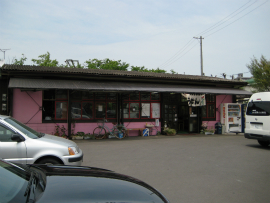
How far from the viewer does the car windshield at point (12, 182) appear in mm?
2062

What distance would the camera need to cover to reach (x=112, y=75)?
14148 millimetres

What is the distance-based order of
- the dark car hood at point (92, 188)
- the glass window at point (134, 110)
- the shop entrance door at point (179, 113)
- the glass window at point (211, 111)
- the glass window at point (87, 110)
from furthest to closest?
1. the glass window at point (211, 111)
2. the shop entrance door at point (179, 113)
3. the glass window at point (134, 110)
4. the glass window at point (87, 110)
5. the dark car hood at point (92, 188)

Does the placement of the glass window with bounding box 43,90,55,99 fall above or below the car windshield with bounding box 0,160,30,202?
above

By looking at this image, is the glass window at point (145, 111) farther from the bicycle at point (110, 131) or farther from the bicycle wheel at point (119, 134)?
the bicycle wheel at point (119, 134)

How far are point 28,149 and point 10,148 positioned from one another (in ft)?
1.24

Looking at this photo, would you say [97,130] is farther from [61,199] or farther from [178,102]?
[61,199]

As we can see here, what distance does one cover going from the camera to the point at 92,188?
243 centimetres

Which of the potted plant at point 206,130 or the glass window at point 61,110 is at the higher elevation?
the glass window at point 61,110

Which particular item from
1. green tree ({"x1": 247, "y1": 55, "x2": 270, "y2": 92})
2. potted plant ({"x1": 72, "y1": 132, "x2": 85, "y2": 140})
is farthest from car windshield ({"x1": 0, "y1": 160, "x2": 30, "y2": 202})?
green tree ({"x1": 247, "y1": 55, "x2": 270, "y2": 92})

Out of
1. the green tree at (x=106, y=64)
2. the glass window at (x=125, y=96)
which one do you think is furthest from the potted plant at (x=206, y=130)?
the green tree at (x=106, y=64)

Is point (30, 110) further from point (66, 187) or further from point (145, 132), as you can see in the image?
point (66, 187)

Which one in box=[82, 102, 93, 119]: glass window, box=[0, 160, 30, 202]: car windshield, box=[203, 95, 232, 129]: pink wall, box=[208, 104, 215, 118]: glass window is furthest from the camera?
box=[208, 104, 215, 118]: glass window

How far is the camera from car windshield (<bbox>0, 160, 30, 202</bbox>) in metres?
2.06

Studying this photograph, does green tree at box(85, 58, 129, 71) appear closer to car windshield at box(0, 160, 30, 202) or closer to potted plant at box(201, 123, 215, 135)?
potted plant at box(201, 123, 215, 135)
